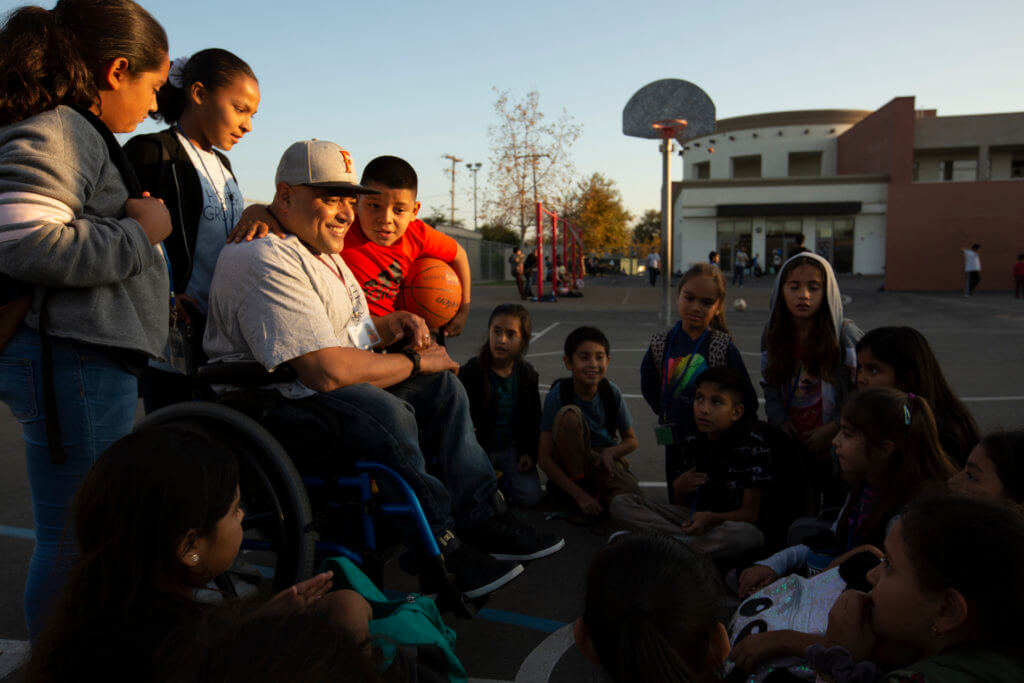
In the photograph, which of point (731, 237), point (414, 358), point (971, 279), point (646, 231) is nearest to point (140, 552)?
point (414, 358)

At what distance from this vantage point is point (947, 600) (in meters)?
1.51

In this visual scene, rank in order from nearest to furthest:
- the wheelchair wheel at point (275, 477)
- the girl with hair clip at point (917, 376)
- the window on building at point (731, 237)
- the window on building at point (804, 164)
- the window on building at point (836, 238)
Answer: the wheelchair wheel at point (275, 477)
the girl with hair clip at point (917, 376)
the window on building at point (836, 238)
the window on building at point (731, 237)
the window on building at point (804, 164)

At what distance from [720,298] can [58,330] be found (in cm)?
321

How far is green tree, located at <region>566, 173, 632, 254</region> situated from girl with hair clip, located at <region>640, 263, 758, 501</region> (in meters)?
30.7

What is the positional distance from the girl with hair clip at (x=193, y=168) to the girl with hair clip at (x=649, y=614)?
6.17 ft

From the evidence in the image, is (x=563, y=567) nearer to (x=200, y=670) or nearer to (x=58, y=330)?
(x=58, y=330)

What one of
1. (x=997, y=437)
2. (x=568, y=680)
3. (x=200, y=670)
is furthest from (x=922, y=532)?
(x=200, y=670)

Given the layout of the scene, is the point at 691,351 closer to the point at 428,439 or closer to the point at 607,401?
the point at 607,401

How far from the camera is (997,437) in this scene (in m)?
2.17

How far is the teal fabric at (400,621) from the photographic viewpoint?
1701 mm

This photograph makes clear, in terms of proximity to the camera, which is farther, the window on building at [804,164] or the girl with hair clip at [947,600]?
the window on building at [804,164]

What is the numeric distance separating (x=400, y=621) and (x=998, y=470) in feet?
5.93

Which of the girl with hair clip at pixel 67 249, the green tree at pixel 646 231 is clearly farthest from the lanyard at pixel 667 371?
the green tree at pixel 646 231

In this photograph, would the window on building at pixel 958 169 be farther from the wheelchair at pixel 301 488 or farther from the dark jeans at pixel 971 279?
the wheelchair at pixel 301 488
